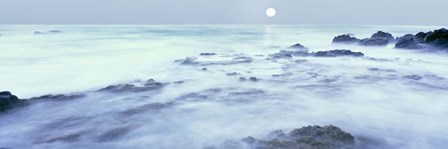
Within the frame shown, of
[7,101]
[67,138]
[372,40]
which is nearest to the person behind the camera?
[67,138]

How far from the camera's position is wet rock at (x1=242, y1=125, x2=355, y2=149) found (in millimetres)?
6207

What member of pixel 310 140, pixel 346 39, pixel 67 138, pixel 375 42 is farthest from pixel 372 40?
pixel 67 138

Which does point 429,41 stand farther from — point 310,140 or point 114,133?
point 114,133

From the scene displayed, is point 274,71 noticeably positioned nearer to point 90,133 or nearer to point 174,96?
point 174,96

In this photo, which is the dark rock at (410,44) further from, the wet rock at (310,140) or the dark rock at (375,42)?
the wet rock at (310,140)

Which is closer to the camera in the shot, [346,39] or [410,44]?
[410,44]

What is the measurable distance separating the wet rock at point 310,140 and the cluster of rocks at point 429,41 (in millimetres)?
22566

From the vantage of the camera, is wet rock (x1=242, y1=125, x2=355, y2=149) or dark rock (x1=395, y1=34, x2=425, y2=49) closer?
wet rock (x1=242, y1=125, x2=355, y2=149)

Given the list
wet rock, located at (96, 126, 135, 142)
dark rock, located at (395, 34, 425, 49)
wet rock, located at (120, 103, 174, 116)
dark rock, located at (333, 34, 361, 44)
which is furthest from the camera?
dark rock, located at (333, 34, 361, 44)

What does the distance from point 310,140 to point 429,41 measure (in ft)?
82.6

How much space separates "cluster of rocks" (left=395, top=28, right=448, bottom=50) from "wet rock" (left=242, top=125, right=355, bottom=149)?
22566 mm

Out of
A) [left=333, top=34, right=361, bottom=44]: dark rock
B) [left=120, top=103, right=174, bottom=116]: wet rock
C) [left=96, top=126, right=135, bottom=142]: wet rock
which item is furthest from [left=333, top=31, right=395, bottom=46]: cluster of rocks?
[left=96, top=126, right=135, bottom=142]: wet rock

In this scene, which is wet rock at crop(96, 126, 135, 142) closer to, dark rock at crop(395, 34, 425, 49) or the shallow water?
the shallow water

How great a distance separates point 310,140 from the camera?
6.38m
